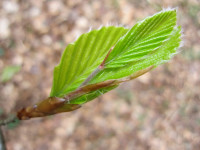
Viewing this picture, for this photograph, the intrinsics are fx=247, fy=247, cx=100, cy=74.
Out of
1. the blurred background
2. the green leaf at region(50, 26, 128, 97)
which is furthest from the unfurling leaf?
the blurred background

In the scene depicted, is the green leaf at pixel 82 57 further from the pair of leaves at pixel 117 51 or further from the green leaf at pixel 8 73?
the green leaf at pixel 8 73

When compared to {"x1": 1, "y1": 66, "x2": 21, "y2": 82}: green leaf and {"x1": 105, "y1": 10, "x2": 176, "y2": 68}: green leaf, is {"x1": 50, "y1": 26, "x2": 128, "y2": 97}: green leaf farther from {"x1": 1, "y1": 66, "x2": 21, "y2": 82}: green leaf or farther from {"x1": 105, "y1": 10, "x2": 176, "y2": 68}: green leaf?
{"x1": 1, "y1": 66, "x2": 21, "y2": 82}: green leaf

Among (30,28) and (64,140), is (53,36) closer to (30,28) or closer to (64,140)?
(30,28)

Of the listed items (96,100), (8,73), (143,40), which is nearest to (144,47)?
(143,40)

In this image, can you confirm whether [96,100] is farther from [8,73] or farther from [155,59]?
[155,59]

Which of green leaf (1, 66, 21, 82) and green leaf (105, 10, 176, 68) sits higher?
green leaf (105, 10, 176, 68)

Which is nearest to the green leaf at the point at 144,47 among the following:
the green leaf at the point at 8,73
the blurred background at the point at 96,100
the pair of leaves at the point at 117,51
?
the pair of leaves at the point at 117,51
